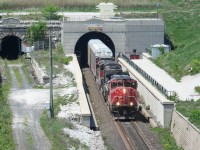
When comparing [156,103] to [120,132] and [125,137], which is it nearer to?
[120,132]

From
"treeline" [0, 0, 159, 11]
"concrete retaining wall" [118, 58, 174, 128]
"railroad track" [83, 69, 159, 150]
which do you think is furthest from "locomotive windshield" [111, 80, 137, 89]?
"treeline" [0, 0, 159, 11]

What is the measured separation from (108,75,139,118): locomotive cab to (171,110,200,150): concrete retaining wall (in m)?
3.47

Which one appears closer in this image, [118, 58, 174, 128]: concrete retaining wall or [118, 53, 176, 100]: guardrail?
[118, 58, 174, 128]: concrete retaining wall

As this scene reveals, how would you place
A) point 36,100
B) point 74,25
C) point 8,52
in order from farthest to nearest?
point 8,52
point 74,25
point 36,100

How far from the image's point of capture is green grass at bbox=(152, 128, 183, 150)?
122 ft

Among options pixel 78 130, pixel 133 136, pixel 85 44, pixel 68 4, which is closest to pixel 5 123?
pixel 78 130

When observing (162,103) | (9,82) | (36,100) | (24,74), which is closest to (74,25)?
(24,74)

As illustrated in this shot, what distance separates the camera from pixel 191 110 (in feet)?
129

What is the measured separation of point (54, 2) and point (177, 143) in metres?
61.7

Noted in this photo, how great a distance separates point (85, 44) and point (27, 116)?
38201mm

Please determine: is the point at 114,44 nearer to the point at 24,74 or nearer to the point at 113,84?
the point at 24,74

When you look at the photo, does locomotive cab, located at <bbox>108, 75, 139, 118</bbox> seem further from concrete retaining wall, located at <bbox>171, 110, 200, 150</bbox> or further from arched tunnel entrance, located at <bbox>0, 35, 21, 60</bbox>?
arched tunnel entrance, located at <bbox>0, 35, 21, 60</bbox>

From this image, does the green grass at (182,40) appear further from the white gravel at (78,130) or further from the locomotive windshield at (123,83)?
the white gravel at (78,130)

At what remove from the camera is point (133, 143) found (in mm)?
37969
